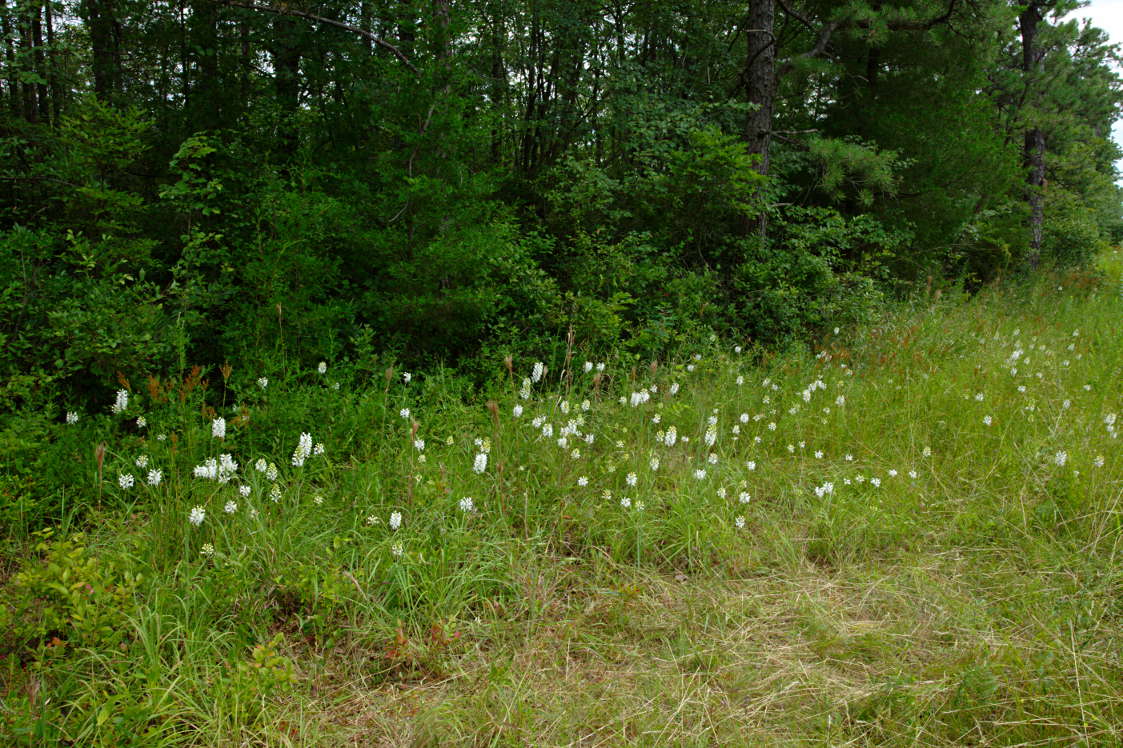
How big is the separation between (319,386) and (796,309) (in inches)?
181

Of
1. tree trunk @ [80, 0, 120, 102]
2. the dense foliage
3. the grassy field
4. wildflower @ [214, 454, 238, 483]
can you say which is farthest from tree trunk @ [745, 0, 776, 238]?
tree trunk @ [80, 0, 120, 102]

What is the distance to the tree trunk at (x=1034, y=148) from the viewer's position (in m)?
10.9

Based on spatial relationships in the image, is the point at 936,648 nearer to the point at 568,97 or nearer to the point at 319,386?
the point at 319,386

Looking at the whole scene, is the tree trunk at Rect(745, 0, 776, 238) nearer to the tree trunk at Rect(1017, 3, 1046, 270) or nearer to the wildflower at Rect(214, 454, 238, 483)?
the wildflower at Rect(214, 454, 238, 483)

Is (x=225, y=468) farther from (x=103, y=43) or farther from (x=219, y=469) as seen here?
(x=103, y=43)

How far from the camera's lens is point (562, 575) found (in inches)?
112

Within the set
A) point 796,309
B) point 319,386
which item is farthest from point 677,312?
point 319,386

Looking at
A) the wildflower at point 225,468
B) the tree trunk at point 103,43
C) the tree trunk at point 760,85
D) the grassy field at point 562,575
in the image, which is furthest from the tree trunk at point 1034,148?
the tree trunk at point 103,43

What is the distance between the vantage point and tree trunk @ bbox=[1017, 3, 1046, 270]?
10.9 metres

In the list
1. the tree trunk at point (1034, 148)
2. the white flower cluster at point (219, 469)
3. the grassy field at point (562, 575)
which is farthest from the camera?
the tree trunk at point (1034, 148)

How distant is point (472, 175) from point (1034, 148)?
12.4 metres

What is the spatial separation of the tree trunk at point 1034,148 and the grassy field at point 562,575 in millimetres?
8665

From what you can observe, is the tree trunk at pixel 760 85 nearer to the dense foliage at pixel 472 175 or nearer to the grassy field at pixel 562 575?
the dense foliage at pixel 472 175


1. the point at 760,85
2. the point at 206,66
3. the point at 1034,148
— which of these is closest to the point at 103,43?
the point at 206,66
